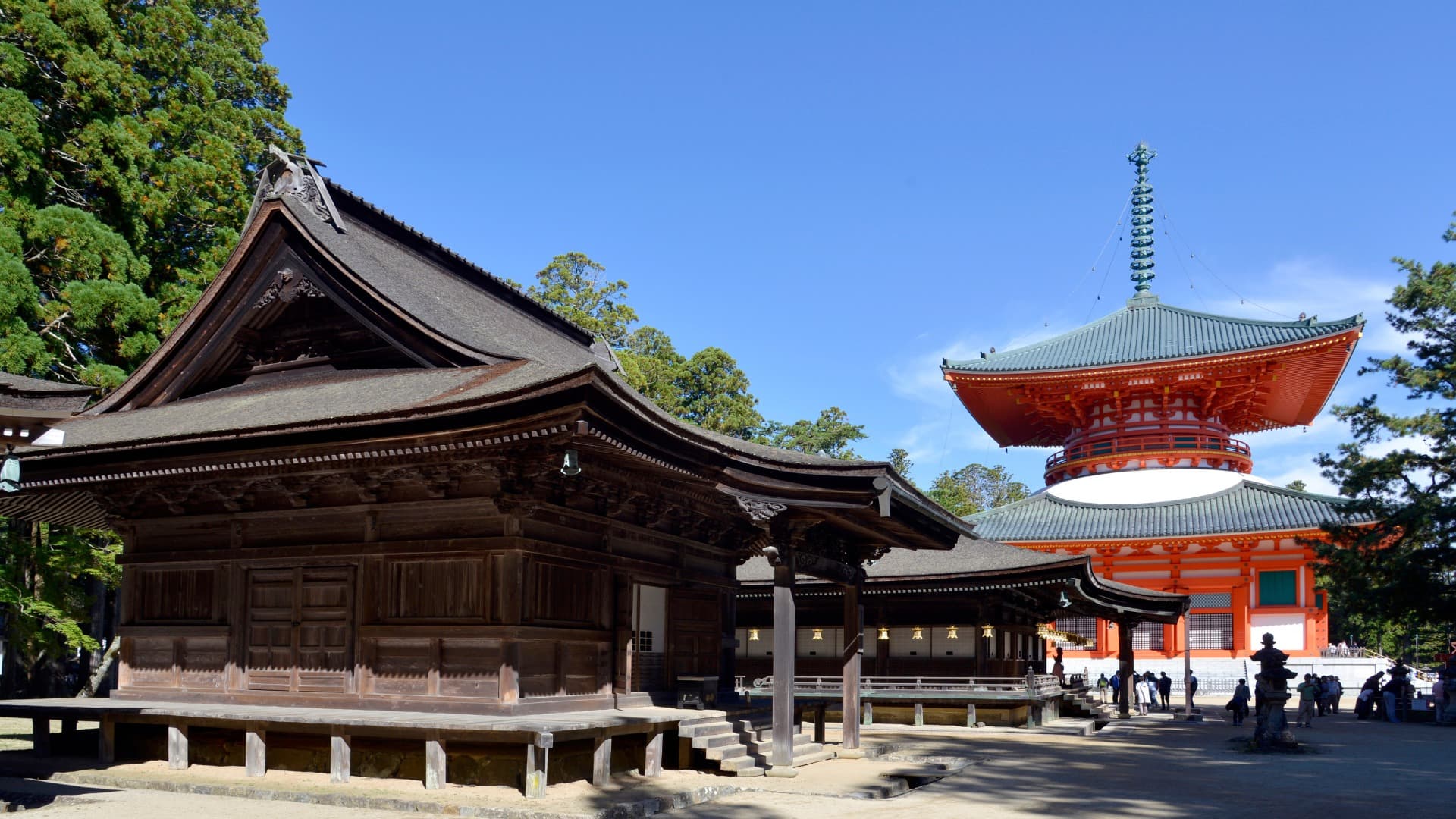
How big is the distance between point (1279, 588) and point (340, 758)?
39109mm

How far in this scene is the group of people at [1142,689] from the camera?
3553 cm

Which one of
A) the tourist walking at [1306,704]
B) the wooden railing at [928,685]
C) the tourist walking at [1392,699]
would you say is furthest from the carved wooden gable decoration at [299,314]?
the tourist walking at [1392,699]

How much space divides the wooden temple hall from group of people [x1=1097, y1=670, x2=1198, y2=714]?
19069 millimetres

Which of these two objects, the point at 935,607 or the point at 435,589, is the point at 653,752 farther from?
the point at 935,607

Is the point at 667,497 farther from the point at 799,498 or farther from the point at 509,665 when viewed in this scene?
the point at 509,665

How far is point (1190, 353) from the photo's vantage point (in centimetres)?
4703

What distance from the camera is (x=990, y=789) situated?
52.7ft

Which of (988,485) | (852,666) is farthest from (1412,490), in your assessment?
(988,485)

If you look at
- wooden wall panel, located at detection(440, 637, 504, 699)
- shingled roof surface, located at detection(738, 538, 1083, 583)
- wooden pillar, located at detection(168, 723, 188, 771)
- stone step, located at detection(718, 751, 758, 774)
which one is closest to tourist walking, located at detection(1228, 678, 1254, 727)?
shingled roof surface, located at detection(738, 538, 1083, 583)

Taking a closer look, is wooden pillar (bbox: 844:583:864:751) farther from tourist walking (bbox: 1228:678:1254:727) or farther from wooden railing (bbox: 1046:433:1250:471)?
wooden railing (bbox: 1046:433:1250:471)

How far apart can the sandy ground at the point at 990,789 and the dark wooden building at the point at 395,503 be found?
1.48 meters

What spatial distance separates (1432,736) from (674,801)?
73.1 ft

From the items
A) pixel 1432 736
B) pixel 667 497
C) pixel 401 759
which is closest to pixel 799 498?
pixel 667 497

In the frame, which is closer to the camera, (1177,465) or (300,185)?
(300,185)
